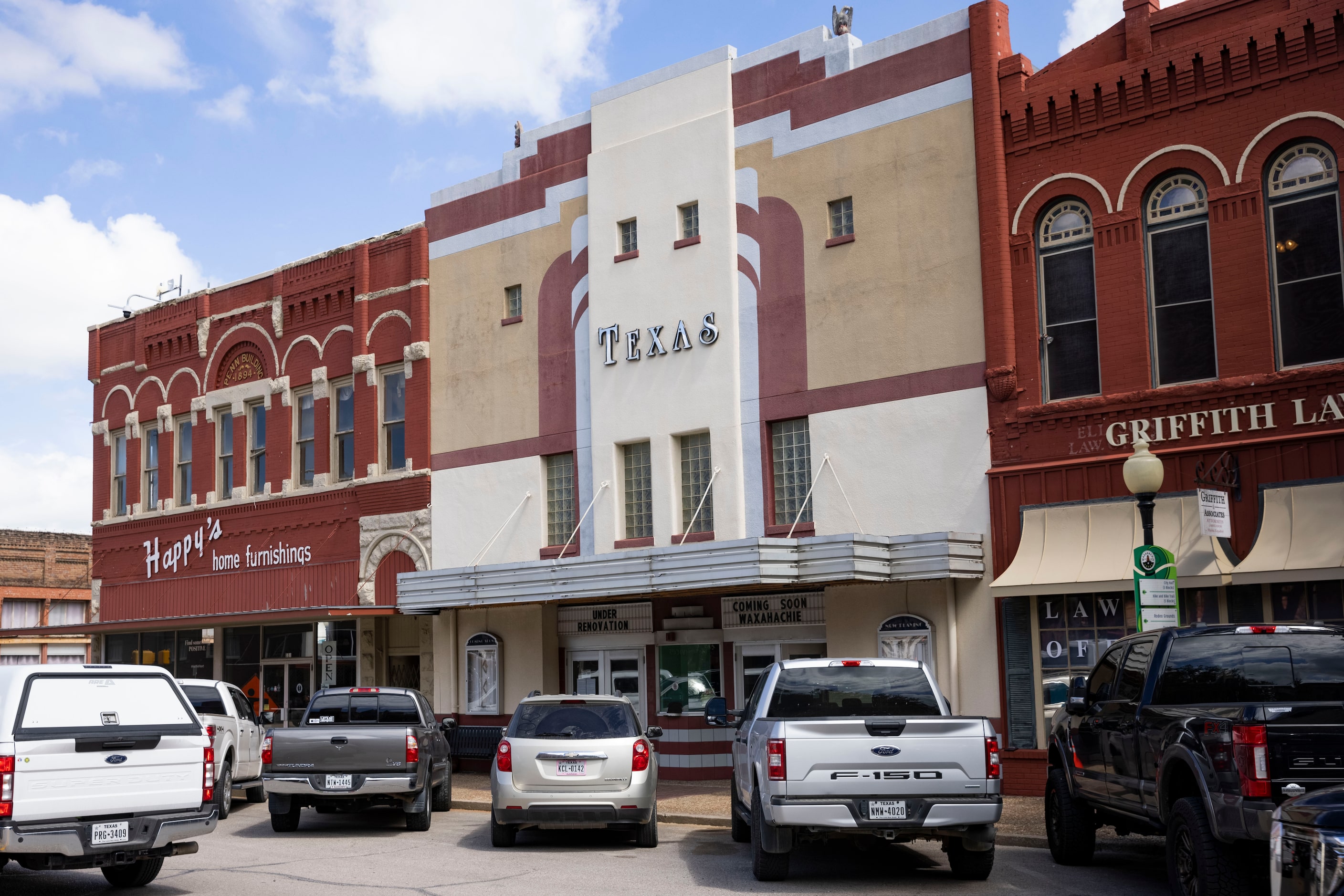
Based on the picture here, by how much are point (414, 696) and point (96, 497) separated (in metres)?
20.9

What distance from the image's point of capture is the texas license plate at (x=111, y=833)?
10.7 metres

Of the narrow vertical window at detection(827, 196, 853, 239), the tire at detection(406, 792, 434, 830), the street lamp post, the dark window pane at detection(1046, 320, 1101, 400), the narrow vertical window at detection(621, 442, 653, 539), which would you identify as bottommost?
the tire at detection(406, 792, 434, 830)

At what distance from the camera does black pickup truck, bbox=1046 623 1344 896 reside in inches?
341

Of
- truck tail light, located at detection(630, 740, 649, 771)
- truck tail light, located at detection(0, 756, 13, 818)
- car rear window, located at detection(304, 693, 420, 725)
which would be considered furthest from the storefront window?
truck tail light, located at detection(0, 756, 13, 818)

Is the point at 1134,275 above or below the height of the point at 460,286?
below

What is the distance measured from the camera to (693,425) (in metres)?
23.1

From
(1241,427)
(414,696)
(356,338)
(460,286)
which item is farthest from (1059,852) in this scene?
(356,338)

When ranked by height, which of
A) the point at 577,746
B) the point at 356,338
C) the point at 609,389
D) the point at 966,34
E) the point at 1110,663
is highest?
the point at 966,34

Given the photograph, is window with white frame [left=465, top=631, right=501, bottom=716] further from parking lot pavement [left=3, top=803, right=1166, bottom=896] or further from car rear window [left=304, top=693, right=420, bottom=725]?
parking lot pavement [left=3, top=803, right=1166, bottom=896]

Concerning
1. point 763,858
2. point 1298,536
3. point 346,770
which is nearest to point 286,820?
point 346,770

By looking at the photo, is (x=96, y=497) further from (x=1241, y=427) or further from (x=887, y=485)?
(x=1241, y=427)

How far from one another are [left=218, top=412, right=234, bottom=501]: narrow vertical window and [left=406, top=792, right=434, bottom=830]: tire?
16998mm

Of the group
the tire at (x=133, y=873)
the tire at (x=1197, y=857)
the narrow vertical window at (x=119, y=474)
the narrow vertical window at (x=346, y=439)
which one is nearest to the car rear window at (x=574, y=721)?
the tire at (x=133, y=873)

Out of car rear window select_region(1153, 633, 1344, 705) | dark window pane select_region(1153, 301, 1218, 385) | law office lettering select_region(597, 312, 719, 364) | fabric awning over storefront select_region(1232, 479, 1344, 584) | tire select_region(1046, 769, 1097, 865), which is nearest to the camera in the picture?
car rear window select_region(1153, 633, 1344, 705)
